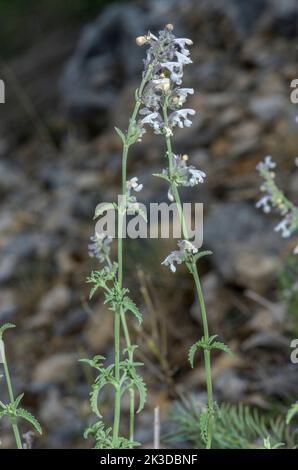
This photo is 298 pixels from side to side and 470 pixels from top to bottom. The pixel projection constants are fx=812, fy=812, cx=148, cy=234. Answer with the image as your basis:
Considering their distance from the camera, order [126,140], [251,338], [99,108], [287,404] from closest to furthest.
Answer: [126,140]
[287,404]
[251,338]
[99,108]

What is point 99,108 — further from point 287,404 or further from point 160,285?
→ point 287,404

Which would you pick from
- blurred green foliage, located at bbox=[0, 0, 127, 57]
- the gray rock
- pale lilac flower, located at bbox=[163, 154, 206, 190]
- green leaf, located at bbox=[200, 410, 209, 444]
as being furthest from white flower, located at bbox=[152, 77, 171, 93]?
blurred green foliage, located at bbox=[0, 0, 127, 57]

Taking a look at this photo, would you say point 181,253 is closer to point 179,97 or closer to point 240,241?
point 179,97

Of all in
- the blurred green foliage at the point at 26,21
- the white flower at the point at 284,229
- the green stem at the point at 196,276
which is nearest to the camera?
the green stem at the point at 196,276

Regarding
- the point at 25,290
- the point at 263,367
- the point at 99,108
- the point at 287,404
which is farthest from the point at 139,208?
the point at 99,108

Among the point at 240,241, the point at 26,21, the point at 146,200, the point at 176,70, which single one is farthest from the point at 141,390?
the point at 26,21

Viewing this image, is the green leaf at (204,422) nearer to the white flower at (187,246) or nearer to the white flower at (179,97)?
the white flower at (187,246)

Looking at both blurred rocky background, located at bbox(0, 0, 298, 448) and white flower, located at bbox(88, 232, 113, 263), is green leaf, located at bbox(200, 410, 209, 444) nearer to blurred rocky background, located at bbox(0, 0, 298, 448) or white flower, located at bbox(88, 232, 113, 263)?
white flower, located at bbox(88, 232, 113, 263)

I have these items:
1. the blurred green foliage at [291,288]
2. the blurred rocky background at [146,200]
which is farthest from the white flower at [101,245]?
the blurred green foliage at [291,288]
